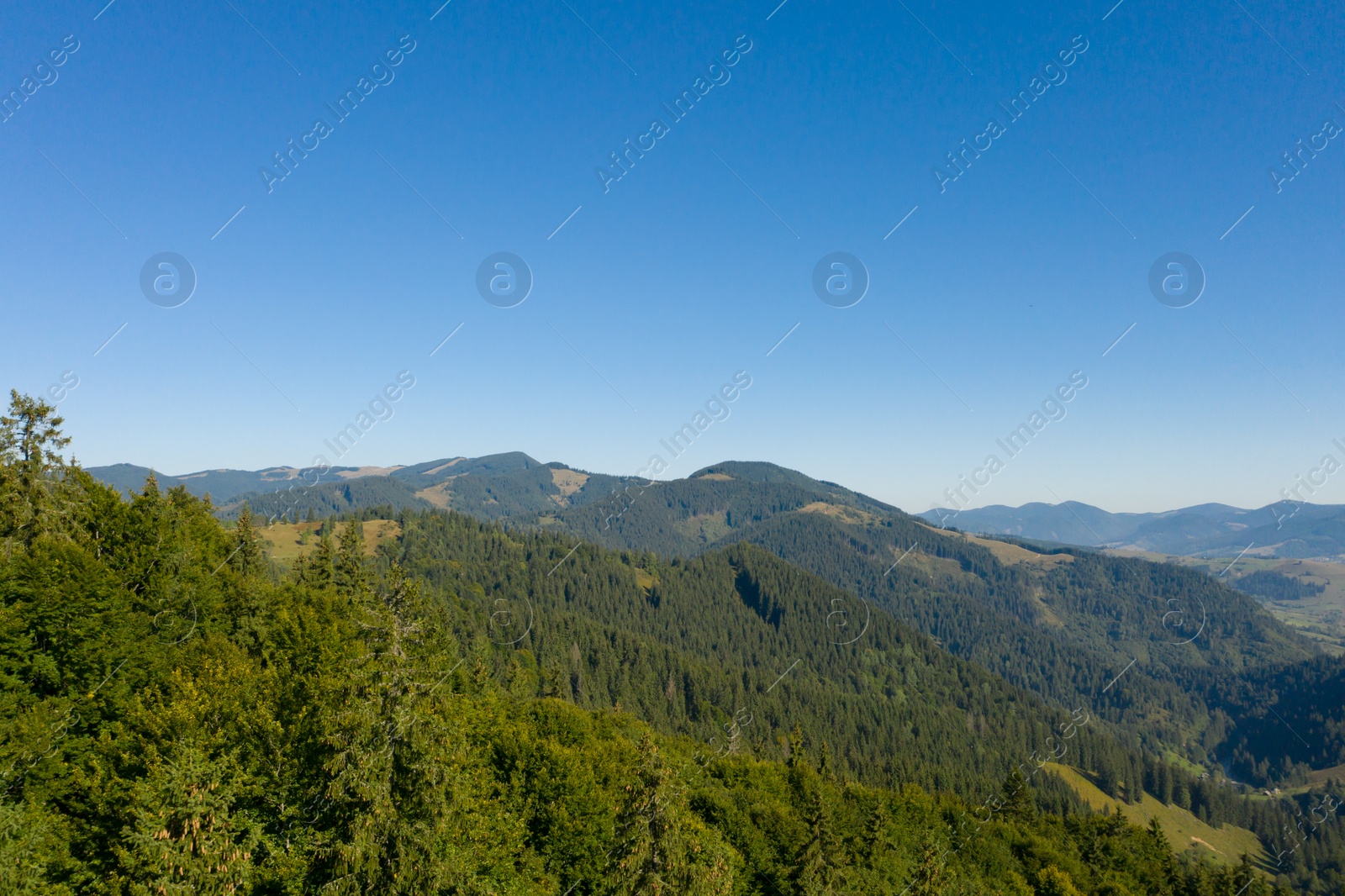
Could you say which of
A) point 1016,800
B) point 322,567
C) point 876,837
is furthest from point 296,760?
point 1016,800

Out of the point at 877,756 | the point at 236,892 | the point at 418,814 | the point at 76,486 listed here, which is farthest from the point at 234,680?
the point at 877,756

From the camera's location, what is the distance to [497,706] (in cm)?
5388

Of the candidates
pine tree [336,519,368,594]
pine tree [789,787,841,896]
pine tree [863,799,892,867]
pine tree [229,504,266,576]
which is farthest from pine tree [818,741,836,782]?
pine tree [229,504,266,576]

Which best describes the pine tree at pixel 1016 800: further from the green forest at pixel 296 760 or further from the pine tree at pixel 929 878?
the pine tree at pixel 929 878

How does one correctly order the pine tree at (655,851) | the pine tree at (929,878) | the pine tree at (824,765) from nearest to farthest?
1. the pine tree at (655,851)
2. the pine tree at (929,878)
3. the pine tree at (824,765)

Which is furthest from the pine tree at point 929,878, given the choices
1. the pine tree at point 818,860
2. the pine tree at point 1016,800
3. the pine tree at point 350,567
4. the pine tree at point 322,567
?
the pine tree at point 1016,800

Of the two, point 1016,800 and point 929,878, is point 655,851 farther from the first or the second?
point 1016,800

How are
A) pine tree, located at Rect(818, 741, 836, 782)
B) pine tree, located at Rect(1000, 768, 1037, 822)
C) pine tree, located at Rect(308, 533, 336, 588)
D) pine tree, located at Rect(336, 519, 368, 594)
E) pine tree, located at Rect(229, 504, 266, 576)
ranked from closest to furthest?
pine tree, located at Rect(229, 504, 266, 576), pine tree, located at Rect(336, 519, 368, 594), pine tree, located at Rect(308, 533, 336, 588), pine tree, located at Rect(818, 741, 836, 782), pine tree, located at Rect(1000, 768, 1037, 822)

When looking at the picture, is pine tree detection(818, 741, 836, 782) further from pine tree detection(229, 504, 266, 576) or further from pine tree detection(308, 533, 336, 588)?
pine tree detection(229, 504, 266, 576)

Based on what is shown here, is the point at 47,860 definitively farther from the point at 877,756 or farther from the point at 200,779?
the point at 877,756

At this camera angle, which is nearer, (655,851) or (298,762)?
(655,851)

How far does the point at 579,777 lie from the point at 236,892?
21305 mm

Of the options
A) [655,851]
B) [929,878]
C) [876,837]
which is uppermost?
[655,851]

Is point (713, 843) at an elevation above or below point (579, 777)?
below
